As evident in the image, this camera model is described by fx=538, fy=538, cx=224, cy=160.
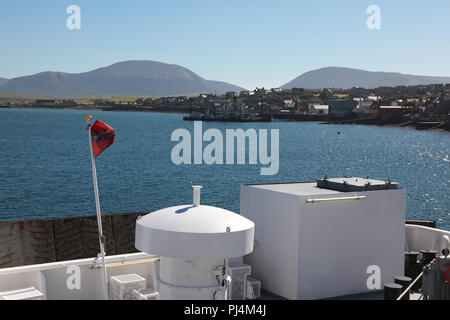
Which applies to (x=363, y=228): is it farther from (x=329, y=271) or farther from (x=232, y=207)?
(x=232, y=207)

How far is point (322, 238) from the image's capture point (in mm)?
10617

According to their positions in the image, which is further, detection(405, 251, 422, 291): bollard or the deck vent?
detection(405, 251, 422, 291): bollard

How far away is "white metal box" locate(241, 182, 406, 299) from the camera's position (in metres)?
10.5

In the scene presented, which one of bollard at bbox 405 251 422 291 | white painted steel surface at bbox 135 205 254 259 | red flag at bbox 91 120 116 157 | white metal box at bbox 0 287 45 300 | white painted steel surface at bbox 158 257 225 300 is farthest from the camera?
bollard at bbox 405 251 422 291

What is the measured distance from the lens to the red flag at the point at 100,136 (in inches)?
385

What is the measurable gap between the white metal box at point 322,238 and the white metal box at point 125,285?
2598mm

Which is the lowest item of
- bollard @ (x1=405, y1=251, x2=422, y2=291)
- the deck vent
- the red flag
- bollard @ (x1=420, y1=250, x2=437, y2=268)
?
bollard @ (x1=405, y1=251, x2=422, y2=291)

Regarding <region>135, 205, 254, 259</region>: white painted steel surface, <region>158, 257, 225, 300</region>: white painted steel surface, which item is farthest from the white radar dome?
<region>158, 257, 225, 300</region>: white painted steel surface

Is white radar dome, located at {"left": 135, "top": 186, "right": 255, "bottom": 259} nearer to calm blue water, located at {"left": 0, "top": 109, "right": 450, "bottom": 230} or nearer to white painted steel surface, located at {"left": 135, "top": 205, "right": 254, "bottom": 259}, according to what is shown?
white painted steel surface, located at {"left": 135, "top": 205, "right": 254, "bottom": 259}

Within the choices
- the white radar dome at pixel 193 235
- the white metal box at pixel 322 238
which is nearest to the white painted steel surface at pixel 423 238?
the white metal box at pixel 322 238

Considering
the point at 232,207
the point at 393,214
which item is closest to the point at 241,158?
the point at 232,207

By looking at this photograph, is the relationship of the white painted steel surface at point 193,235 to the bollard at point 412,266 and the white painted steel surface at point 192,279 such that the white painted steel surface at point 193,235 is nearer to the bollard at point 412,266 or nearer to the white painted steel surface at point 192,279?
the white painted steel surface at point 192,279

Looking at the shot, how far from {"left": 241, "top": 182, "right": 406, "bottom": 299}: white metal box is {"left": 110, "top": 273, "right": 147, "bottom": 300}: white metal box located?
2.60 m

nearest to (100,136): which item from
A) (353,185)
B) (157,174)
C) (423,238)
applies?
(353,185)
